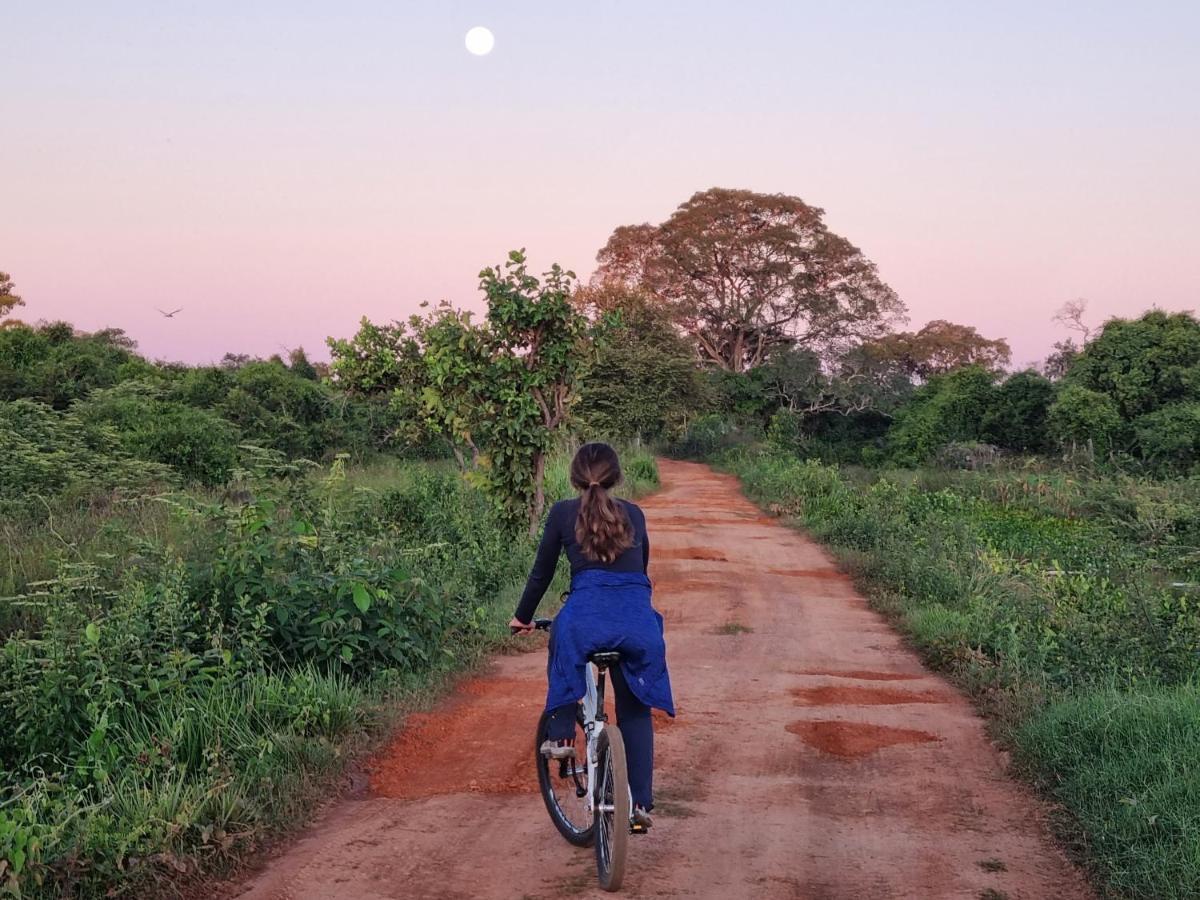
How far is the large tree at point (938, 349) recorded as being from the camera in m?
52.0

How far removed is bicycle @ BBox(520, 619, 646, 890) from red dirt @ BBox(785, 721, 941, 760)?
180cm

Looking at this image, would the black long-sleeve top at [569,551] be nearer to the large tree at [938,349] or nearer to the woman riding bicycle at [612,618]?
the woman riding bicycle at [612,618]

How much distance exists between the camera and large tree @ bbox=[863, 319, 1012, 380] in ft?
171

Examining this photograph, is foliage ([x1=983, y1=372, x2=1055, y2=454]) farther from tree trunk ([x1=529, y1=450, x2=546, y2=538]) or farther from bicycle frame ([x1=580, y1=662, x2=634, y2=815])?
bicycle frame ([x1=580, y1=662, x2=634, y2=815])

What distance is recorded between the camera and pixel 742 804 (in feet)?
15.5

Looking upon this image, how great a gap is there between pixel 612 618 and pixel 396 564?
158 inches

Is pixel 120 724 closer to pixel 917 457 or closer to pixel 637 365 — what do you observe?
pixel 637 365

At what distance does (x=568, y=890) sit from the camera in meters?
3.77

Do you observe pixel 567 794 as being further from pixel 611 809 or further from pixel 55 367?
pixel 55 367

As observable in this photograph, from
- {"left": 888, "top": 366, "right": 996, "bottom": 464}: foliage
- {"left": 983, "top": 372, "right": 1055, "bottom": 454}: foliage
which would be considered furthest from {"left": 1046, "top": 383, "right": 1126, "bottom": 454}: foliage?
{"left": 888, "top": 366, "right": 996, "bottom": 464}: foliage

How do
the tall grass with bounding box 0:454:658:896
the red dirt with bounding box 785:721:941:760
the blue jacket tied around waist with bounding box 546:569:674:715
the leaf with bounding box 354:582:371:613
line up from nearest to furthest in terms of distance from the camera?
the blue jacket tied around waist with bounding box 546:569:674:715 < the tall grass with bounding box 0:454:658:896 < the red dirt with bounding box 785:721:941:760 < the leaf with bounding box 354:582:371:613

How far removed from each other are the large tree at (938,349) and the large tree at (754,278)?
7.30ft

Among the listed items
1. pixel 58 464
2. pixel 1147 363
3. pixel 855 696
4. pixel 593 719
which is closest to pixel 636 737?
pixel 593 719

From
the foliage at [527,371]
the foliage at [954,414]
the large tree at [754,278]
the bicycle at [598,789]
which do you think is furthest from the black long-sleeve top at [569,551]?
the large tree at [754,278]
